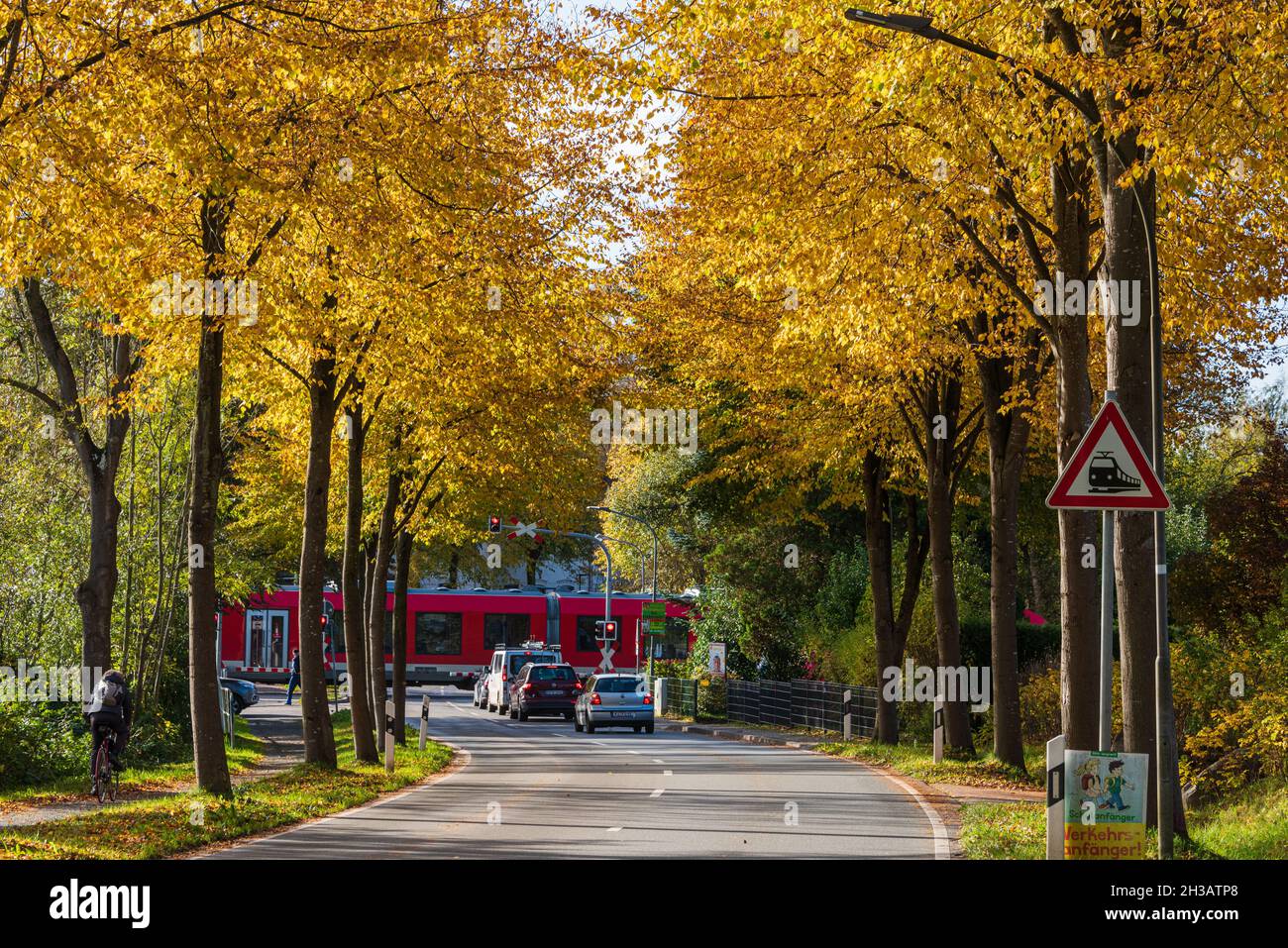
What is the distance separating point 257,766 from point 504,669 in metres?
27.0

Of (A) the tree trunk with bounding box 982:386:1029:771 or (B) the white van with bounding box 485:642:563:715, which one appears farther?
(B) the white van with bounding box 485:642:563:715

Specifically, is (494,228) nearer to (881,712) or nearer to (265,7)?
(265,7)

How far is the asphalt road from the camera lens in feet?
46.2

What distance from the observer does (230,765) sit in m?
27.9

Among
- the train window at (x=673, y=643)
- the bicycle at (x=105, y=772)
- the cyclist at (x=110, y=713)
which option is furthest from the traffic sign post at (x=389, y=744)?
the train window at (x=673, y=643)

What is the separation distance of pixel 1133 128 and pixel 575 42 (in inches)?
286

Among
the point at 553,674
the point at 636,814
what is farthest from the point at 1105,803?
the point at 553,674

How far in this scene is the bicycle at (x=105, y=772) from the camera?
19.9m

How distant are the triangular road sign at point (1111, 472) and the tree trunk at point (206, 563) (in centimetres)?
1039

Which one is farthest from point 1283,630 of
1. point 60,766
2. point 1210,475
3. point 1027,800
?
point 1210,475
